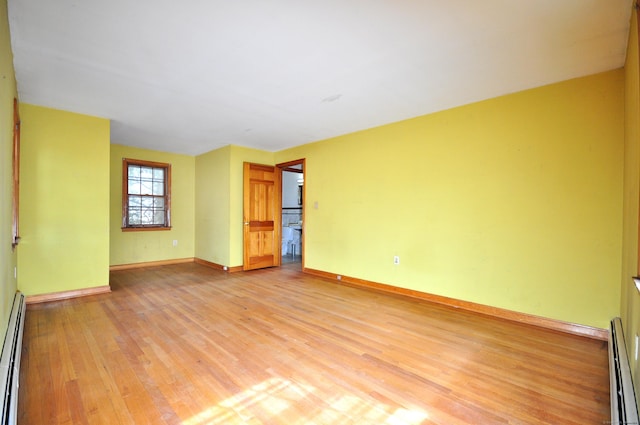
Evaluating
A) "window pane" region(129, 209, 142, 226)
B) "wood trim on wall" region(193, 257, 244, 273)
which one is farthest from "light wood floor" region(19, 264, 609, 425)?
"window pane" region(129, 209, 142, 226)

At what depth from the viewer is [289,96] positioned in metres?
3.23

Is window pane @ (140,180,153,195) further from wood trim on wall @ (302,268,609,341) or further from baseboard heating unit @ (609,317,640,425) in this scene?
baseboard heating unit @ (609,317,640,425)

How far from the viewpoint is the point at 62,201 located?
371cm

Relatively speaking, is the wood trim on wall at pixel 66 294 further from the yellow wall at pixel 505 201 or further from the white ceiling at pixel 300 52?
the yellow wall at pixel 505 201

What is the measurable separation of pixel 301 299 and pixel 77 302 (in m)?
2.73

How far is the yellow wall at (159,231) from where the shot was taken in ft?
18.0

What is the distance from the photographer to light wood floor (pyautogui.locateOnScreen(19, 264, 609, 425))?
1.62m

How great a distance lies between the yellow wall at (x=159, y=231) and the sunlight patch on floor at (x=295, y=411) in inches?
199

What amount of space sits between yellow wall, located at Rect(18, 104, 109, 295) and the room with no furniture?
0.02 metres

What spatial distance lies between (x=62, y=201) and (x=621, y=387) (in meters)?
5.51

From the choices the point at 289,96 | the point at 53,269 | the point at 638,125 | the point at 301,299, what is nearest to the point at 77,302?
the point at 53,269

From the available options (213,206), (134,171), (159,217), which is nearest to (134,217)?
(159,217)

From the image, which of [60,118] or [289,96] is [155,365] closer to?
[289,96]

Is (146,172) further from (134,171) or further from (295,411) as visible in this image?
(295,411)
